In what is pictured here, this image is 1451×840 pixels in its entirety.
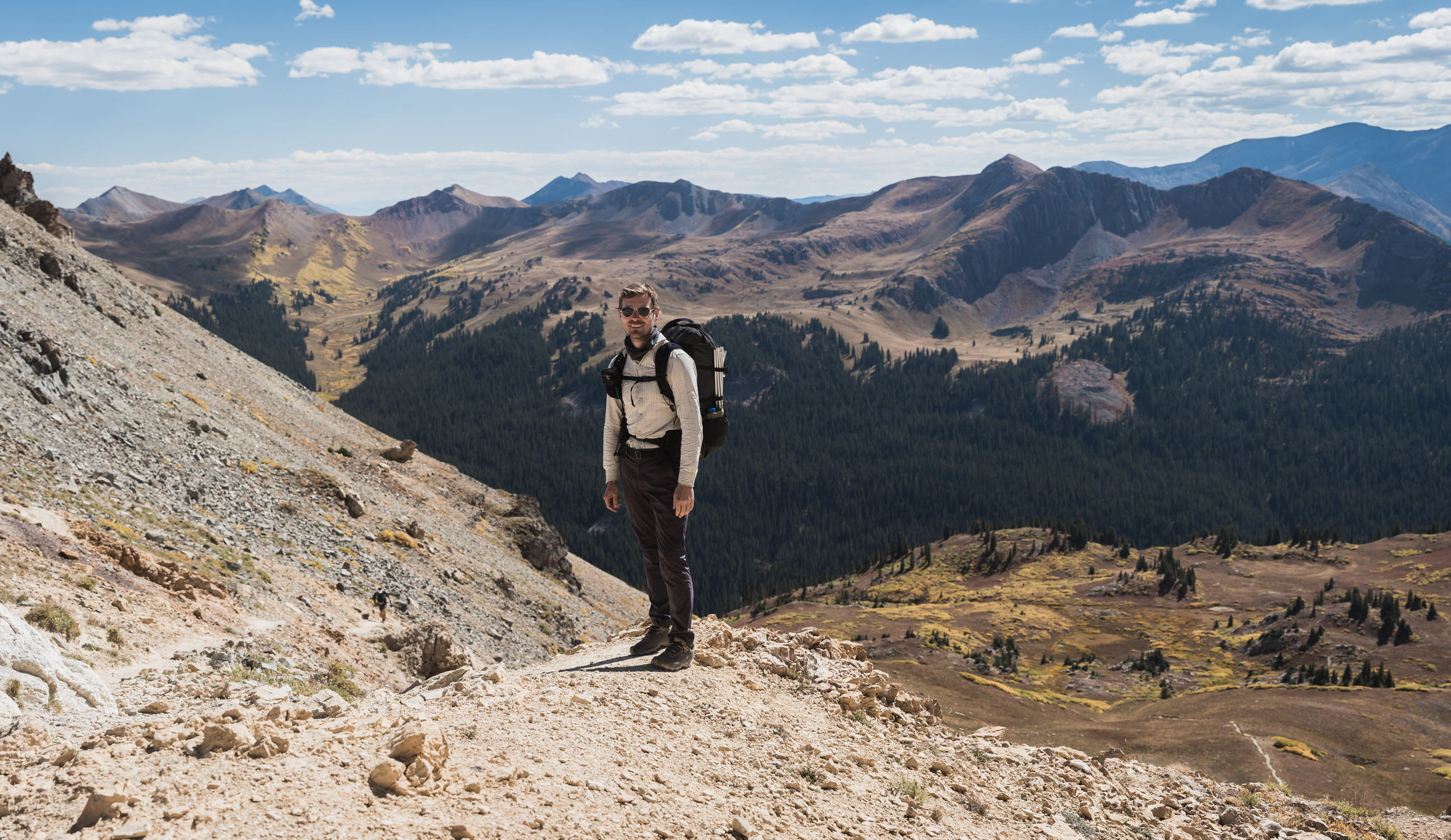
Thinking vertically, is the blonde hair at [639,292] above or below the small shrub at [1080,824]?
above

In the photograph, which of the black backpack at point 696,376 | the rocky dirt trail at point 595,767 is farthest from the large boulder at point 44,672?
the black backpack at point 696,376

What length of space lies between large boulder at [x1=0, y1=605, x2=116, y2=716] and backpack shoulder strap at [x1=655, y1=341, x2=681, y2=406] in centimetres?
903

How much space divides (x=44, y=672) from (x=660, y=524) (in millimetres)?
8911

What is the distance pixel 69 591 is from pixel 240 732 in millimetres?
10408

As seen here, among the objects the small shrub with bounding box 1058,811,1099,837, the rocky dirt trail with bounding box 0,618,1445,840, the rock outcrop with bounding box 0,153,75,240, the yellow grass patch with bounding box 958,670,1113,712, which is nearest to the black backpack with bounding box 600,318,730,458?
the rocky dirt trail with bounding box 0,618,1445,840

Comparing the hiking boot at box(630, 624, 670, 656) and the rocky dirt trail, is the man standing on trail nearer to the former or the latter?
the hiking boot at box(630, 624, 670, 656)

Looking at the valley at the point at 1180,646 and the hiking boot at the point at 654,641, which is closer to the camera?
the hiking boot at the point at 654,641

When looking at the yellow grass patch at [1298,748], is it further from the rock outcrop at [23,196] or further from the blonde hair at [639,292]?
the rock outcrop at [23,196]

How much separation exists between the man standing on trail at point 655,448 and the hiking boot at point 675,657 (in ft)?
0.05

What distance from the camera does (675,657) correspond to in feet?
42.2

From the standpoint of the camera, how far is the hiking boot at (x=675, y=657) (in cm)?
1275

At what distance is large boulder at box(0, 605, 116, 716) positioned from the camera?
10359 millimetres

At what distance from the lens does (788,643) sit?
16828 mm

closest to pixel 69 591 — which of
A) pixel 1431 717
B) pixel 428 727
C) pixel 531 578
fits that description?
pixel 428 727
